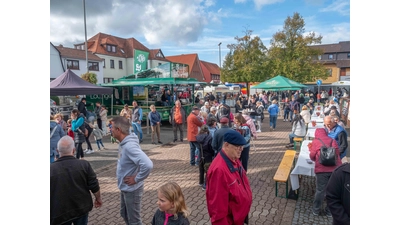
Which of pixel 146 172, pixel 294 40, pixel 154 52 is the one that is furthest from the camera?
pixel 154 52

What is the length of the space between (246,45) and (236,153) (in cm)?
2665

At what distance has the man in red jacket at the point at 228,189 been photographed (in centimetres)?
253

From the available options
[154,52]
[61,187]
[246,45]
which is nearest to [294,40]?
[246,45]

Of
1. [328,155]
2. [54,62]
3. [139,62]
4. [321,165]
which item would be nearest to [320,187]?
[321,165]

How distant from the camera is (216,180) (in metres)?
2.55

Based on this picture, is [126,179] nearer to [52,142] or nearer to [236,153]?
[236,153]

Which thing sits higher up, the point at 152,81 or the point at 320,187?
the point at 152,81

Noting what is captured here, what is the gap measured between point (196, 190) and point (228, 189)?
3488mm

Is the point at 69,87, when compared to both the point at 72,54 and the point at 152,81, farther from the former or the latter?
the point at 72,54

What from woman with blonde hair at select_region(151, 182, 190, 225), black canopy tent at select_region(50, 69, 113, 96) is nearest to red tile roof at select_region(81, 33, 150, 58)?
black canopy tent at select_region(50, 69, 113, 96)

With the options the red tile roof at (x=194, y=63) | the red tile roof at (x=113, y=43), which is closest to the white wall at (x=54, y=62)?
the red tile roof at (x=113, y=43)

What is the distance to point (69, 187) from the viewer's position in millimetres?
2885

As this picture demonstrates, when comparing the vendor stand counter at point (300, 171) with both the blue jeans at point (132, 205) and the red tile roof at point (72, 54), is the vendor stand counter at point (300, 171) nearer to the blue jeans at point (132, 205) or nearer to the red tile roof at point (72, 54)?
the blue jeans at point (132, 205)

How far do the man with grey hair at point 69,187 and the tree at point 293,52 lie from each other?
2514 cm
